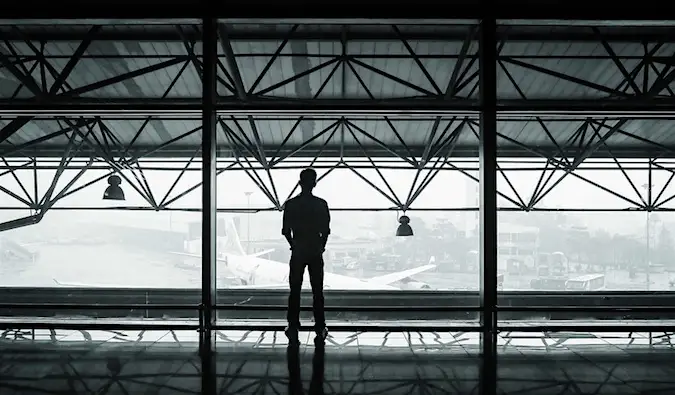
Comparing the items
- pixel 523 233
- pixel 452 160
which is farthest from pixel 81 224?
pixel 523 233

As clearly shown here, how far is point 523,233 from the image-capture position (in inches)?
1026

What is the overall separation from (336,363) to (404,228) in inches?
310

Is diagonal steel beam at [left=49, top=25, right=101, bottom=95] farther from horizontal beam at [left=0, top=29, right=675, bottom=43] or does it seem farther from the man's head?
the man's head

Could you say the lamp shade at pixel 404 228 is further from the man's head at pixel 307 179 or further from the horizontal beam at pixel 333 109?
the man's head at pixel 307 179

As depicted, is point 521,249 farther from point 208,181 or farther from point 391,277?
point 208,181

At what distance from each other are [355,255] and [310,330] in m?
20.5

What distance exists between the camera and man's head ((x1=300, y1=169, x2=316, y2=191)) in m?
5.43

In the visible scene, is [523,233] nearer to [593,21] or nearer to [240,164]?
[240,164]

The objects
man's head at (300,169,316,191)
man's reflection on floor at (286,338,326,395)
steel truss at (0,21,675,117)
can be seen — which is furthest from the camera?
steel truss at (0,21,675,117)

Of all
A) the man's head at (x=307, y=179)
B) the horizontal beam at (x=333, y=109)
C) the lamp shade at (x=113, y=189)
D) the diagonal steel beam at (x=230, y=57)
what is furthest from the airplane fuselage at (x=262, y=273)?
the man's head at (x=307, y=179)

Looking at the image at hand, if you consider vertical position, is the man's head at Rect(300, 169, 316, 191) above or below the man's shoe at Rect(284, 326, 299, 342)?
above

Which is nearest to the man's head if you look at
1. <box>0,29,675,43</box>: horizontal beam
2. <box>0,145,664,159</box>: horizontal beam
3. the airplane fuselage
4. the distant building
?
<box>0,29,675,43</box>: horizontal beam

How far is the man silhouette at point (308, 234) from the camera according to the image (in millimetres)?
5453
